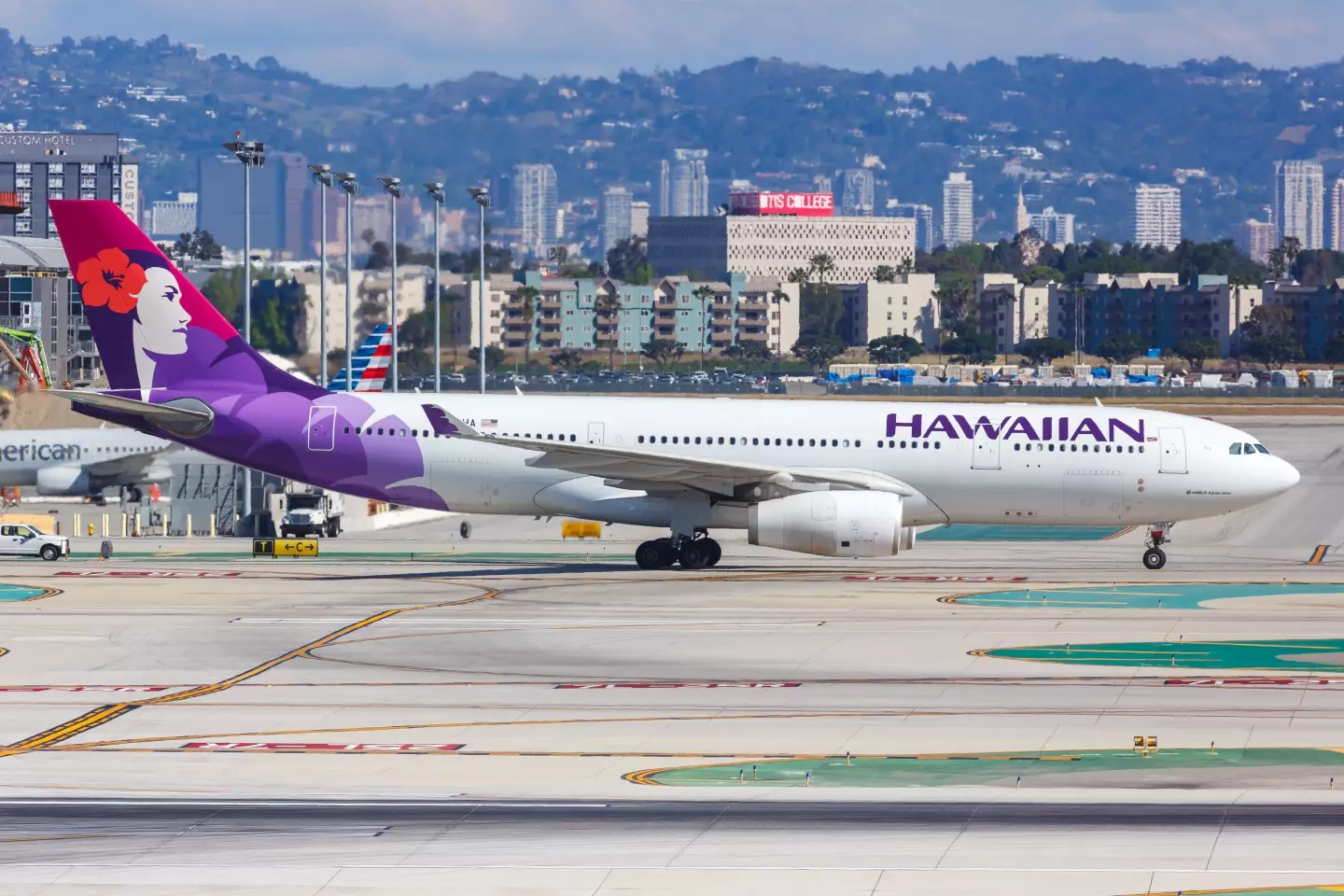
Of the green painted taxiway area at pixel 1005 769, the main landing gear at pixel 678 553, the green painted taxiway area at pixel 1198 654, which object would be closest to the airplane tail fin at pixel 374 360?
the main landing gear at pixel 678 553

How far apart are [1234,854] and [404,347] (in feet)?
543

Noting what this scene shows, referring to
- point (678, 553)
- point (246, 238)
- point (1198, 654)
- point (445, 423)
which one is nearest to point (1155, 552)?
point (678, 553)

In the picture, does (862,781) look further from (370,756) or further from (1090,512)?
(1090,512)

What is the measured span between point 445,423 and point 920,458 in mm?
12028

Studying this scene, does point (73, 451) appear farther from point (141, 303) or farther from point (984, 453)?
point (984, 453)

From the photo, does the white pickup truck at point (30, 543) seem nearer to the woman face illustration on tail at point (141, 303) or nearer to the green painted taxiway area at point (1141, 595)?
the woman face illustration on tail at point (141, 303)

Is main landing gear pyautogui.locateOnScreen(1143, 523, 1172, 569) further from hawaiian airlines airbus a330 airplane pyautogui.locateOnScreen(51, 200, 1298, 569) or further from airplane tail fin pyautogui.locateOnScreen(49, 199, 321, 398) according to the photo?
airplane tail fin pyautogui.locateOnScreen(49, 199, 321, 398)

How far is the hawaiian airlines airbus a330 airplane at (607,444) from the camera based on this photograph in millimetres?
48188

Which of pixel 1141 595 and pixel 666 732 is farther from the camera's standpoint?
pixel 1141 595

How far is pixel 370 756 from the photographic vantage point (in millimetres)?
25453

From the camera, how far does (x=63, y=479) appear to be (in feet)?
293

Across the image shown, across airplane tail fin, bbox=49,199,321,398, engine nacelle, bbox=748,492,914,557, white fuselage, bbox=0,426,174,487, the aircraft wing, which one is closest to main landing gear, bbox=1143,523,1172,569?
the aircraft wing

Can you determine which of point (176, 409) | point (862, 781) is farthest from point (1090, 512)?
point (862, 781)

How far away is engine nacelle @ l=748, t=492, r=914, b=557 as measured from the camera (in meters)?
45.8
